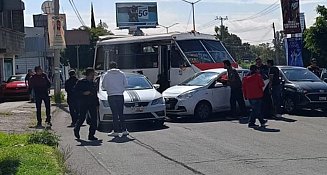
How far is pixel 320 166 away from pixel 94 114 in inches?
248

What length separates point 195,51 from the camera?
25.5 meters

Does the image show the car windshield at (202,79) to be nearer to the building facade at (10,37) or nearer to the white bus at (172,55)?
the white bus at (172,55)

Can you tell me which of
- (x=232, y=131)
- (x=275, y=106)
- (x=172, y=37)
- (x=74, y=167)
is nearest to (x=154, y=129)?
(x=232, y=131)

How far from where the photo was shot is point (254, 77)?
17.2 metres

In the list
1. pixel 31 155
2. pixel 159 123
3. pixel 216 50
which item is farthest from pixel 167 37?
pixel 31 155

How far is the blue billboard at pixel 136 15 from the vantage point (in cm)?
6762

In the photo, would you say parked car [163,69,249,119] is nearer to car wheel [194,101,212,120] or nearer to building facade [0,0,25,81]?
car wheel [194,101,212,120]

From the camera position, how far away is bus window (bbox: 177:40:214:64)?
25250 millimetres

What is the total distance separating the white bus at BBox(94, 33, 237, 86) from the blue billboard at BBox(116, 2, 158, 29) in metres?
38.5

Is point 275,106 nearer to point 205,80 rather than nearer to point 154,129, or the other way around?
point 205,80

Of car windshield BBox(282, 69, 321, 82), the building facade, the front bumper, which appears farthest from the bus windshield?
the front bumper

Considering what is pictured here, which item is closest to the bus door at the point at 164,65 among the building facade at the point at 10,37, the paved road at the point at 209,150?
the building facade at the point at 10,37

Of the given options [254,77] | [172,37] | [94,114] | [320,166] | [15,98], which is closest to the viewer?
[320,166]

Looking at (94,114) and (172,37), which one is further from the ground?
(172,37)
